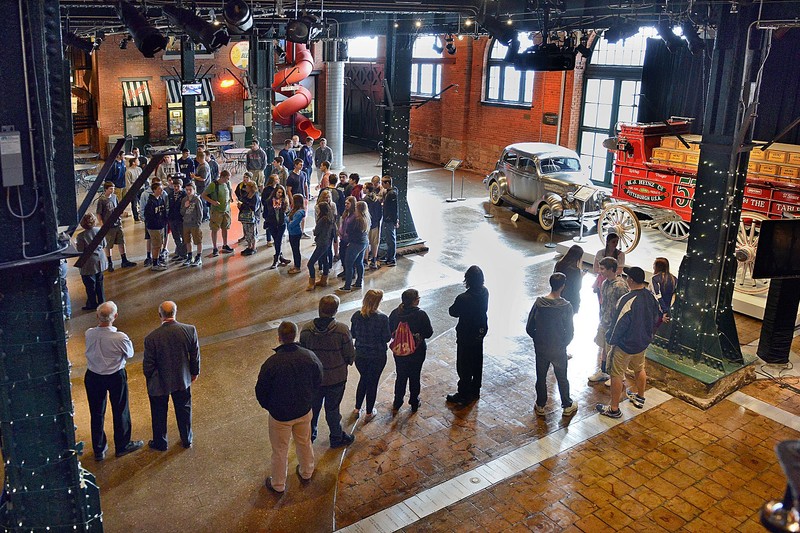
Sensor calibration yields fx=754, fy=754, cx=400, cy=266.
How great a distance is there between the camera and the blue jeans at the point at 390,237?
1374 cm

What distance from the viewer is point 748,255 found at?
11.9 m

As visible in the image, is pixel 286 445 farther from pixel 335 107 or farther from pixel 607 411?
pixel 335 107

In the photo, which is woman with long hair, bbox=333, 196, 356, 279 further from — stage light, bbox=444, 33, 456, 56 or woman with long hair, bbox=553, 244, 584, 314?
stage light, bbox=444, 33, 456, 56

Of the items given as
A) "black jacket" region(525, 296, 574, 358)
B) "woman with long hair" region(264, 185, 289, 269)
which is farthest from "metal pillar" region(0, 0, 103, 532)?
"woman with long hair" region(264, 185, 289, 269)

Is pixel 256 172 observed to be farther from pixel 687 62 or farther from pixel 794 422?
pixel 794 422

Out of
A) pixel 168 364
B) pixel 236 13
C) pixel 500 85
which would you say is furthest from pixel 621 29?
pixel 500 85

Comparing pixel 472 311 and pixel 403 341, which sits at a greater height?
pixel 472 311

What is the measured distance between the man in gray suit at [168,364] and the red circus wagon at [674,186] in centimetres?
872

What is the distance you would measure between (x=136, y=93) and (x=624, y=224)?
58.8 ft

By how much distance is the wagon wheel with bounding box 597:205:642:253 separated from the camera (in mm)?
13750

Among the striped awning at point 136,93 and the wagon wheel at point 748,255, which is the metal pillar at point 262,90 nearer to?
the striped awning at point 136,93

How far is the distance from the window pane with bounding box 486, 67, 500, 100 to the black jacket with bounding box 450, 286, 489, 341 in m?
17.4

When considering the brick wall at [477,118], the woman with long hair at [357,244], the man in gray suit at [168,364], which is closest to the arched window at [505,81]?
the brick wall at [477,118]

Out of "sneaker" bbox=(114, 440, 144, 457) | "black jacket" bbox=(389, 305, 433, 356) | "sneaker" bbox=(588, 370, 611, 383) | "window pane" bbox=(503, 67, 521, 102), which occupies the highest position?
"window pane" bbox=(503, 67, 521, 102)
